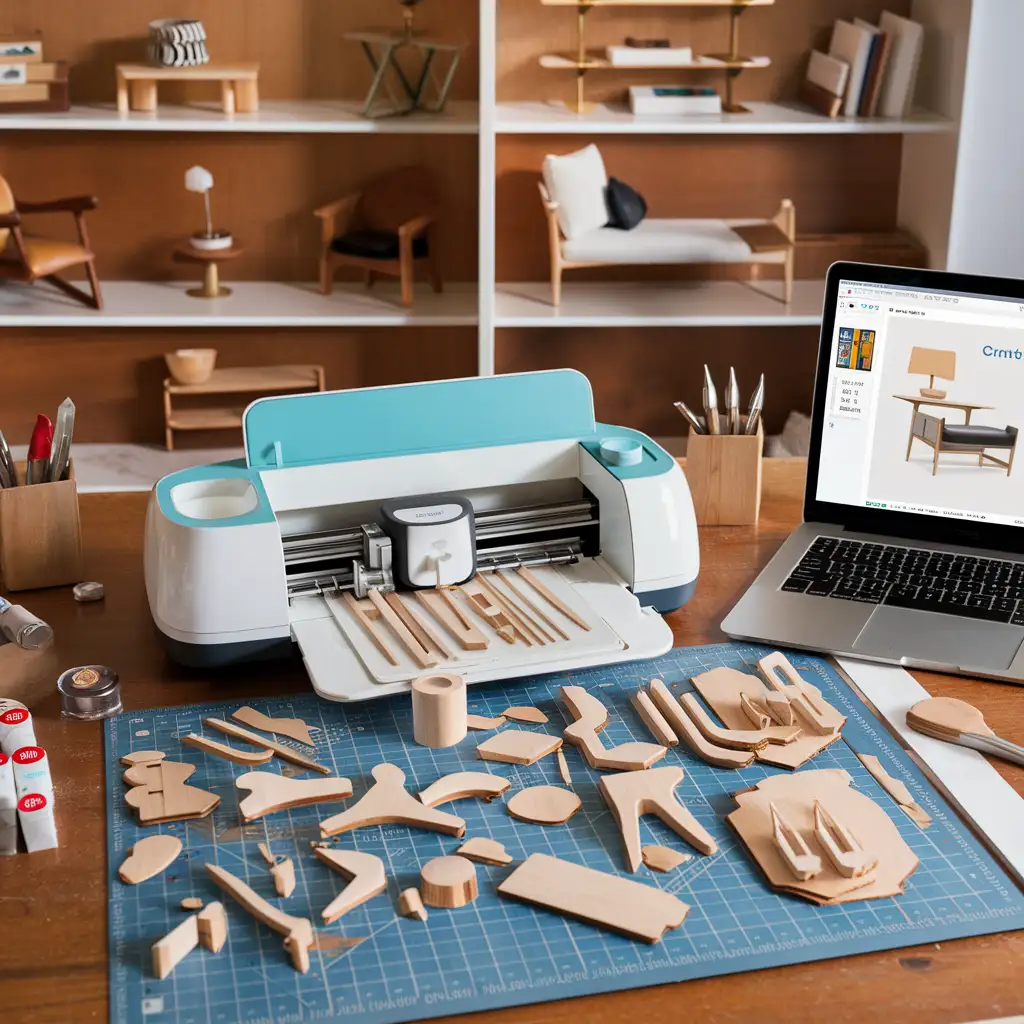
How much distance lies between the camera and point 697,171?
337 centimetres

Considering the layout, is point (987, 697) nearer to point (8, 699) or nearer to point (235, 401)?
point (8, 699)

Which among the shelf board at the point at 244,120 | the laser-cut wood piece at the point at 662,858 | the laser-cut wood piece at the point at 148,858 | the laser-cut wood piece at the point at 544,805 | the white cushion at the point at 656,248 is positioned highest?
the shelf board at the point at 244,120

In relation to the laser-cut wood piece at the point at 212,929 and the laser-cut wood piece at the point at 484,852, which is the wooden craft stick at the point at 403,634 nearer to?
the laser-cut wood piece at the point at 484,852

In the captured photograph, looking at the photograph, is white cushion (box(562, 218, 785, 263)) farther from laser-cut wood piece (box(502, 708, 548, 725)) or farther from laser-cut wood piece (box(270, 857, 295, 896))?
laser-cut wood piece (box(270, 857, 295, 896))

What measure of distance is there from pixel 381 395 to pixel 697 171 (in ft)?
6.75

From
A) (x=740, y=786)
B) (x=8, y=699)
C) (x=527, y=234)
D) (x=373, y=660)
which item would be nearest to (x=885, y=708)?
(x=740, y=786)

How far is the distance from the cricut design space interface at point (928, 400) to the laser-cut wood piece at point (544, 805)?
2.13 feet

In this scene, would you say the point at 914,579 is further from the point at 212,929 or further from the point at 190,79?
the point at 190,79

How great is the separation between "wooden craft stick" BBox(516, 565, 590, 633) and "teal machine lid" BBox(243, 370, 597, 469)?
0.16 metres

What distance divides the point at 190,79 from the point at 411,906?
8.19ft

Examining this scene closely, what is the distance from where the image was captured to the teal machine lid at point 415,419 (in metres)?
1.52

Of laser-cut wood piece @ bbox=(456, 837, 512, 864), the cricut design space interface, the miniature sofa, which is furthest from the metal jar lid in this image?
the miniature sofa

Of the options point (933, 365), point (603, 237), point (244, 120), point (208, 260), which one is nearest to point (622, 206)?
point (603, 237)

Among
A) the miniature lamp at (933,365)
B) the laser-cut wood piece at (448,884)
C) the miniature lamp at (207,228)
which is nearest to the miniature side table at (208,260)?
the miniature lamp at (207,228)
